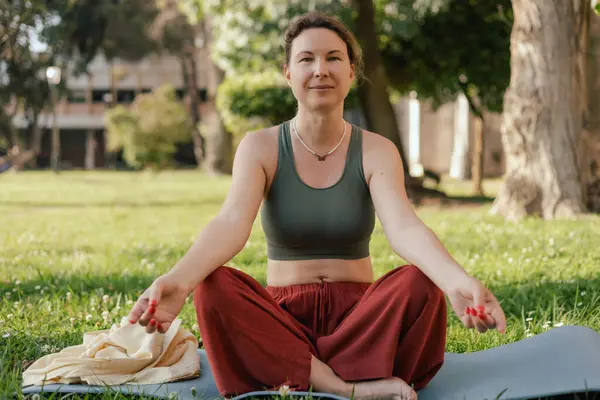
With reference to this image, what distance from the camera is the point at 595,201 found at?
448 inches

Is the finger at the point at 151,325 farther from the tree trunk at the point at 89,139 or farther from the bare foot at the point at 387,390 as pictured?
the tree trunk at the point at 89,139

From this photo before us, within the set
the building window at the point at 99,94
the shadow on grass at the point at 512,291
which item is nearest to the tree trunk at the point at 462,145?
the shadow on grass at the point at 512,291

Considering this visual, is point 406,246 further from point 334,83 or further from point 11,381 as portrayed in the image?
point 11,381

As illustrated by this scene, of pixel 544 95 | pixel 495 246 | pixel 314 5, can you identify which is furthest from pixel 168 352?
pixel 314 5

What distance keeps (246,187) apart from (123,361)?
3.07 feet

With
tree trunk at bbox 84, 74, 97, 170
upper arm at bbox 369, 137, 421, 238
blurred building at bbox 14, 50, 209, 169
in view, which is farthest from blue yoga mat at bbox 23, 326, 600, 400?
tree trunk at bbox 84, 74, 97, 170

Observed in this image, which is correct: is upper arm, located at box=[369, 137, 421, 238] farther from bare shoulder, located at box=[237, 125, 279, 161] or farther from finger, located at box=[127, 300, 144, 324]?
finger, located at box=[127, 300, 144, 324]

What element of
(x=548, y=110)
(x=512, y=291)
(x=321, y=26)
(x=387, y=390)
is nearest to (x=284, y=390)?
(x=387, y=390)

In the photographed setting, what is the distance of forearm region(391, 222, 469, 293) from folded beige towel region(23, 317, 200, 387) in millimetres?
1137

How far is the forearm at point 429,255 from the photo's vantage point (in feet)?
10.5

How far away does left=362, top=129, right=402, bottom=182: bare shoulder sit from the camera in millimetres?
3797

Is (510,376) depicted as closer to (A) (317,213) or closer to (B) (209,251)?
(A) (317,213)

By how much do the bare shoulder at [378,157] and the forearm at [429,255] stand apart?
0.35m

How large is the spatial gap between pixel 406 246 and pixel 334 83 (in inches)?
30.8
